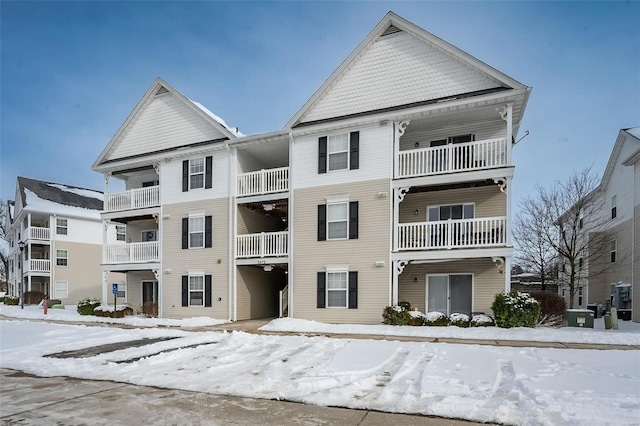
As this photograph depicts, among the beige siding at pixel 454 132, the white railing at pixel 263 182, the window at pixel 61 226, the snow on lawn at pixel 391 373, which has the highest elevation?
the beige siding at pixel 454 132

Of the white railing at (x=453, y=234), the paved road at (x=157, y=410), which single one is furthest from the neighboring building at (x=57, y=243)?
the white railing at (x=453, y=234)

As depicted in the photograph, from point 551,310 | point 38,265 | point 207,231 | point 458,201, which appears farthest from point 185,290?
point 38,265

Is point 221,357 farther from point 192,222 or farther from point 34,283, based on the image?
point 34,283

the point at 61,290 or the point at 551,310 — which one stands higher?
the point at 551,310

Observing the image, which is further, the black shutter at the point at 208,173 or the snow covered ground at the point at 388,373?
the black shutter at the point at 208,173

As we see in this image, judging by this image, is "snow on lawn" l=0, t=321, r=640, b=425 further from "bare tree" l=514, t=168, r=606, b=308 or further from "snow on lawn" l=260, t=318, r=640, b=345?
"bare tree" l=514, t=168, r=606, b=308

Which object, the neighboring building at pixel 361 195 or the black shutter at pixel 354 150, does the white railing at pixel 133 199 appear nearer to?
the neighboring building at pixel 361 195

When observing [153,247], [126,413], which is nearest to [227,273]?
[153,247]

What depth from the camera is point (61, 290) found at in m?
33.0

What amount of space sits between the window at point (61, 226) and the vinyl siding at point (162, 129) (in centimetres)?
1535

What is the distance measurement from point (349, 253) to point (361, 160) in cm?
394

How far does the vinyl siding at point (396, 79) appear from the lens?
15352 mm

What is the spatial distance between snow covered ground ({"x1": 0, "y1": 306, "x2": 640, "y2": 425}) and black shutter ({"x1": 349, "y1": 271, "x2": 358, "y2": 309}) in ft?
13.3

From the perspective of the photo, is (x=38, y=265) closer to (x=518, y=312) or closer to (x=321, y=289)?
(x=321, y=289)
